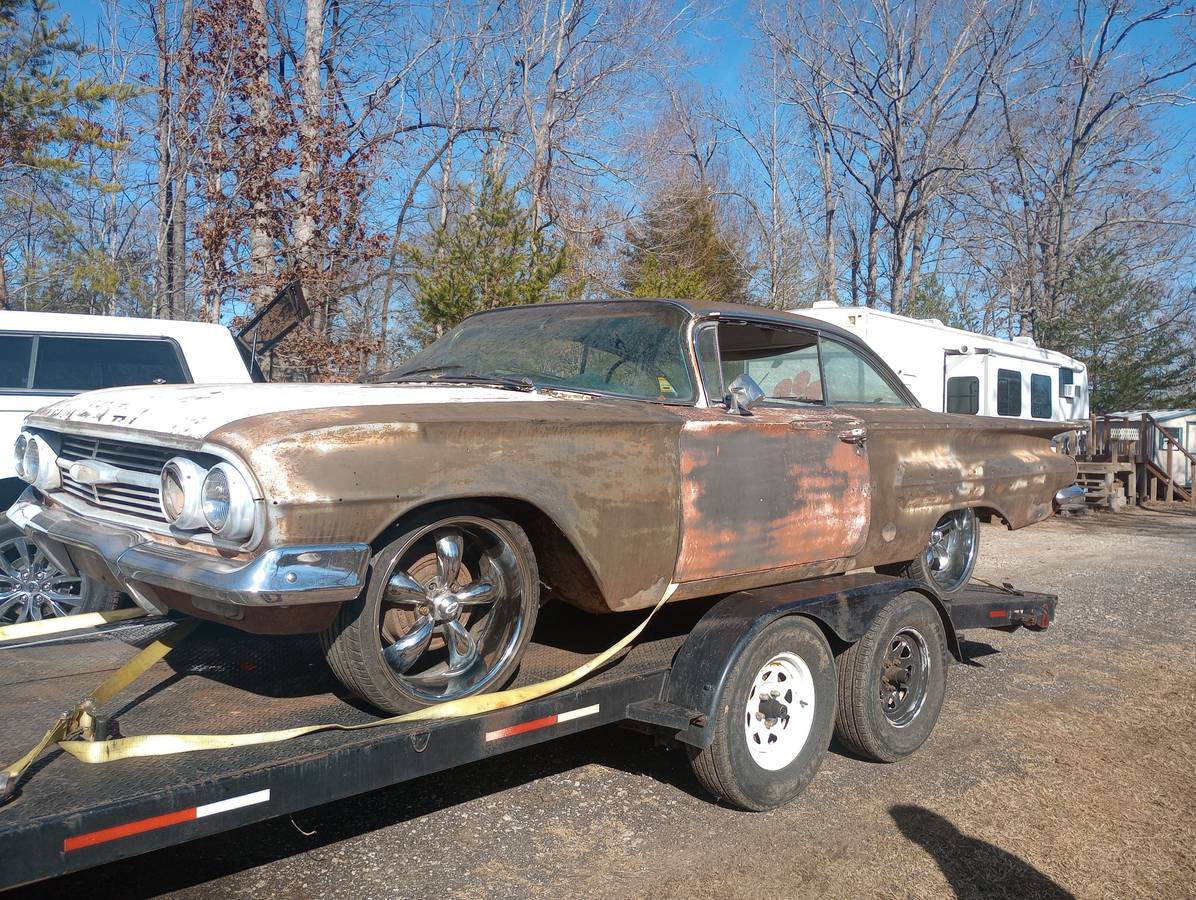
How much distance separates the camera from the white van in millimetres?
5168

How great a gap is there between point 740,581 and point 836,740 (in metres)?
1.12

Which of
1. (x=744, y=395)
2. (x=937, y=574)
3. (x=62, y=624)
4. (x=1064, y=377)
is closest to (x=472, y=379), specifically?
(x=744, y=395)

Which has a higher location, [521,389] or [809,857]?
[521,389]

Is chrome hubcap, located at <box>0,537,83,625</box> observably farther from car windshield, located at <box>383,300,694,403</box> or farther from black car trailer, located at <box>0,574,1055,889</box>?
car windshield, located at <box>383,300,694,403</box>

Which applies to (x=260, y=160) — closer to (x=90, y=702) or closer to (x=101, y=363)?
(x=101, y=363)

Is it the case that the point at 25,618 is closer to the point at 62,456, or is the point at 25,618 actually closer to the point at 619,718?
the point at 62,456

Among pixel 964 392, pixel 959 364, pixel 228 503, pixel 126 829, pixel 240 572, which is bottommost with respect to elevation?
pixel 126 829

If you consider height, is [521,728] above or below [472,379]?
below

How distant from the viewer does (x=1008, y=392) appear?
14531mm

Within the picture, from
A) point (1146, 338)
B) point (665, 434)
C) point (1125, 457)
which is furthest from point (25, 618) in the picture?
point (1146, 338)

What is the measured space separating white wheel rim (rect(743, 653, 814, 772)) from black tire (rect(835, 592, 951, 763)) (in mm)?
301

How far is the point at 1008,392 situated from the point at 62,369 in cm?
1249

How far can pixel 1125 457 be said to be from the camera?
782 inches

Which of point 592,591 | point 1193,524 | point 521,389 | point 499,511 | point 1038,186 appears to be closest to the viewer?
point 499,511
